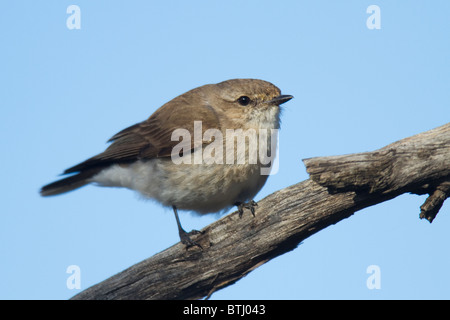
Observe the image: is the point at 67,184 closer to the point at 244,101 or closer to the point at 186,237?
the point at 186,237

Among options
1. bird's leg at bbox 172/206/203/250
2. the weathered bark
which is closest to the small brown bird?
bird's leg at bbox 172/206/203/250

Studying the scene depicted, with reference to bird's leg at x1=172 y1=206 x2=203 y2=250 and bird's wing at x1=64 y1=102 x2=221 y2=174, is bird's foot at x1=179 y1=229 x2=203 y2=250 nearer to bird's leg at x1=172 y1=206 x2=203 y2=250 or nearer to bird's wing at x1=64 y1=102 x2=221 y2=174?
bird's leg at x1=172 y1=206 x2=203 y2=250

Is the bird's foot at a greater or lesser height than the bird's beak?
lesser

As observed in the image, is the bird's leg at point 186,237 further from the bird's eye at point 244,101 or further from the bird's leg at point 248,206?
the bird's eye at point 244,101

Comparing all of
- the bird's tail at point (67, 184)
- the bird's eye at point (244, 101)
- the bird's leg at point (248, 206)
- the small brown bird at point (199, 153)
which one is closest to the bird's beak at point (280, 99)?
the small brown bird at point (199, 153)

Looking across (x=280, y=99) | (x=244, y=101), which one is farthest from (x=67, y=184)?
(x=280, y=99)
